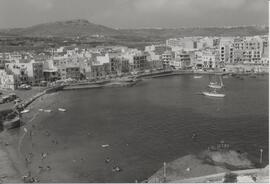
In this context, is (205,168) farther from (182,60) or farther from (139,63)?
(182,60)

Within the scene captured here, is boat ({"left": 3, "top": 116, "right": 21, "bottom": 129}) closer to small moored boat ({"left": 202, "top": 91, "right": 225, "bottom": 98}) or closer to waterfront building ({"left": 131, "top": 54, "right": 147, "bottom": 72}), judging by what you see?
small moored boat ({"left": 202, "top": 91, "right": 225, "bottom": 98})

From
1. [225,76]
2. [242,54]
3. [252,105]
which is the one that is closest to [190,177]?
[252,105]

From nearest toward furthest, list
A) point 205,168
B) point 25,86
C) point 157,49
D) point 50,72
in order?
1. point 205,168
2. point 25,86
3. point 50,72
4. point 157,49

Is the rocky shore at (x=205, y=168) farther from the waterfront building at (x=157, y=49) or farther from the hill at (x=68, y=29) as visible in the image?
the hill at (x=68, y=29)

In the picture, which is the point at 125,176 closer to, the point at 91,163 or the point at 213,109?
the point at 91,163

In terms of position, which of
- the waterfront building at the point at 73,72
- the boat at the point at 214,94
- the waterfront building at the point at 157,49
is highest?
the waterfront building at the point at 157,49

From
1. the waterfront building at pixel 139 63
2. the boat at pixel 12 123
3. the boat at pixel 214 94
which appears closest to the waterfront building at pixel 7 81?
the boat at pixel 12 123

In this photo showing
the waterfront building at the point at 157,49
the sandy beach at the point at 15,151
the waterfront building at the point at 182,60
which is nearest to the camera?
the sandy beach at the point at 15,151

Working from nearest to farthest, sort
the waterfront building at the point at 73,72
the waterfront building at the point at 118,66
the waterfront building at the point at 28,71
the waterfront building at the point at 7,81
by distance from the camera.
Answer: the waterfront building at the point at 7,81, the waterfront building at the point at 28,71, the waterfront building at the point at 73,72, the waterfront building at the point at 118,66

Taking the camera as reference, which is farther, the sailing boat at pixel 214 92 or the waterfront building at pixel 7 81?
the waterfront building at pixel 7 81

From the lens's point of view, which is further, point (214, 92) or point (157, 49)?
point (157, 49)

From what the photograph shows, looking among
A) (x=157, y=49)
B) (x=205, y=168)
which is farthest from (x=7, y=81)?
(x=157, y=49)
